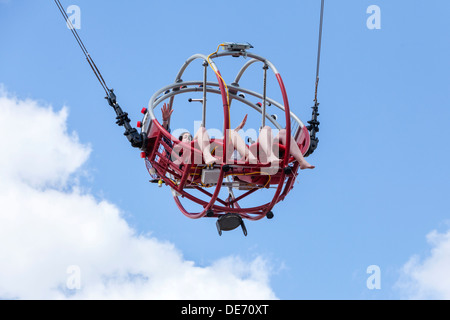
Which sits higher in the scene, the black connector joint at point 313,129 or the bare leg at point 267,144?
the black connector joint at point 313,129

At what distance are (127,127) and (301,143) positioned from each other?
297 centimetres

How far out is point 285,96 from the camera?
43.5ft

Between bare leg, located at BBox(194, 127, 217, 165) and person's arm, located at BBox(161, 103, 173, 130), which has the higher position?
person's arm, located at BBox(161, 103, 173, 130)

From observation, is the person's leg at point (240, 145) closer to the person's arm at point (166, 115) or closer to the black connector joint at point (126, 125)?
the black connector joint at point (126, 125)

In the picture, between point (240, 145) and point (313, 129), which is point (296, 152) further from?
point (313, 129)

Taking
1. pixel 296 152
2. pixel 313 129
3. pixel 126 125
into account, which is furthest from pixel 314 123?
pixel 126 125

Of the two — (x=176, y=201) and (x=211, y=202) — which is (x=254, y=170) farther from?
(x=176, y=201)

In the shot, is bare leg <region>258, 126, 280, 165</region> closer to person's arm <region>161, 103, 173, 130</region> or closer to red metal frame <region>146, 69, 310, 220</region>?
red metal frame <region>146, 69, 310, 220</region>

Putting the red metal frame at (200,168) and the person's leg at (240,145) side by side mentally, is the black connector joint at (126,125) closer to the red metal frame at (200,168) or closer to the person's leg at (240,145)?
the red metal frame at (200,168)

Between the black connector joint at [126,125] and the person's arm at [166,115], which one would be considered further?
the person's arm at [166,115]

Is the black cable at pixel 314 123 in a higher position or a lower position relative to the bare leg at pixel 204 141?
higher

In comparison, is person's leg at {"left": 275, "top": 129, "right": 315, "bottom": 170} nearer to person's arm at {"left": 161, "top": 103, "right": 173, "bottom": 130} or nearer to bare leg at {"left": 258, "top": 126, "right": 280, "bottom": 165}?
bare leg at {"left": 258, "top": 126, "right": 280, "bottom": 165}

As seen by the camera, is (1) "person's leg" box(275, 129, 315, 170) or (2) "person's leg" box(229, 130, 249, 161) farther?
(1) "person's leg" box(275, 129, 315, 170)

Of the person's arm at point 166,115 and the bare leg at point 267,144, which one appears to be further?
the person's arm at point 166,115
